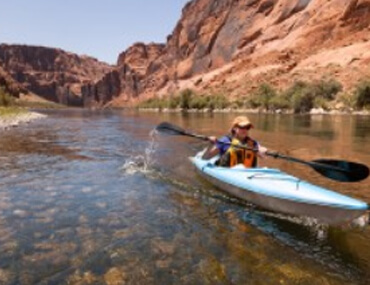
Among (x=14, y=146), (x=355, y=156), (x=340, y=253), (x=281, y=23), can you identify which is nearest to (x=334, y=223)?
(x=340, y=253)

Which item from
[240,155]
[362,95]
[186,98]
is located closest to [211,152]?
[240,155]

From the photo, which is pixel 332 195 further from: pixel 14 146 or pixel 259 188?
pixel 14 146

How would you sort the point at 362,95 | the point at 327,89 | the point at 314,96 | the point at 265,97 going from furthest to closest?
the point at 265,97 → the point at 327,89 → the point at 314,96 → the point at 362,95

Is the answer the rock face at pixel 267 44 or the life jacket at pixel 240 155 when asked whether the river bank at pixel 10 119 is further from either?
the rock face at pixel 267 44

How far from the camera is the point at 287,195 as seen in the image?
7680 millimetres

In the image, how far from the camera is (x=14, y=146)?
1916 cm

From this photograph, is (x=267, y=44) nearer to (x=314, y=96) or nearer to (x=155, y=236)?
(x=314, y=96)

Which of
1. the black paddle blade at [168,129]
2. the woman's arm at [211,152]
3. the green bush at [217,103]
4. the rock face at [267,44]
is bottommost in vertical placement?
the green bush at [217,103]

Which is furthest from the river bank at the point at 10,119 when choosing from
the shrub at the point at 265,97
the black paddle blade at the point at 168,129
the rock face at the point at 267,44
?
the rock face at the point at 267,44

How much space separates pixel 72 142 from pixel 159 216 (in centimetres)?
1437

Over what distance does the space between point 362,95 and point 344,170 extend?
51135 mm

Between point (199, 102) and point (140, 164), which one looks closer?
point (140, 164)

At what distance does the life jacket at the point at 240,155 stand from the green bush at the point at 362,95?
159ft

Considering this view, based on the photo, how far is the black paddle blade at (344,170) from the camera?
295 inches
